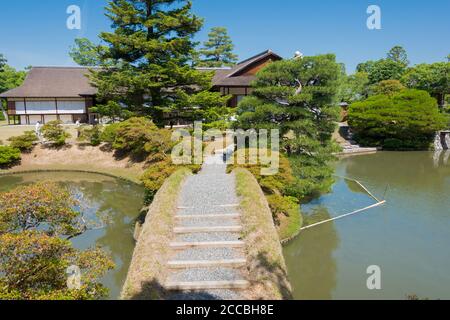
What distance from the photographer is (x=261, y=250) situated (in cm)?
645

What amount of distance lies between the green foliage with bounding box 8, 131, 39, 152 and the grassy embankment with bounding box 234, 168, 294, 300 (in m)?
14.8

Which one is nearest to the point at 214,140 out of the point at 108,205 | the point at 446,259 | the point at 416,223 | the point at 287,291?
the point at 108,205

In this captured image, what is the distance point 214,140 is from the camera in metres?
20.2

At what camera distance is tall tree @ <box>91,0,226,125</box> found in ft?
59.3

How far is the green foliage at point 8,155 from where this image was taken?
17875 mm

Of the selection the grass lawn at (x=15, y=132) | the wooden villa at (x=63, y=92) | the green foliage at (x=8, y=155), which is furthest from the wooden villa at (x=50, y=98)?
the green foliage at (x=8, y=155)

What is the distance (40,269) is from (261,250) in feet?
12.0

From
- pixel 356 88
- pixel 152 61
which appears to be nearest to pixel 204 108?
pixel 152 61

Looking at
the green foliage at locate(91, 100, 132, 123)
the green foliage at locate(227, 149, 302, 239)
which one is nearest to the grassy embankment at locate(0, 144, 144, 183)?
the green foliage at locate(91, 100, 132, 123)

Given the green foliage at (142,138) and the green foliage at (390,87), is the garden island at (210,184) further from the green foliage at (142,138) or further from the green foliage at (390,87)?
the green foliage at (390,87)

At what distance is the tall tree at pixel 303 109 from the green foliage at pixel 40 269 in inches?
307

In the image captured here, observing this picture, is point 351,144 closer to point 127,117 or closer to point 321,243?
point 127,117
